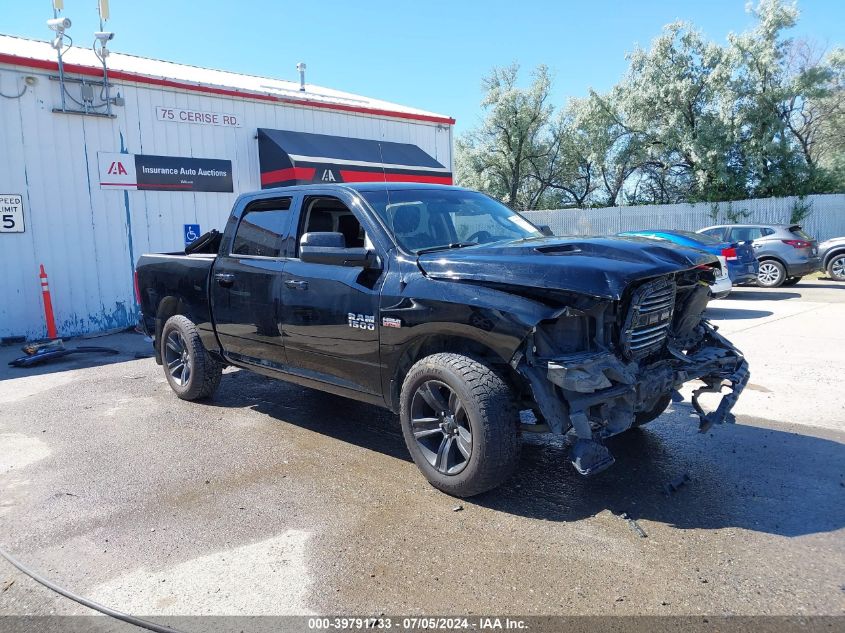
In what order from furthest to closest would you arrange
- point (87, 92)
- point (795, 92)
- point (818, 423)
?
point (795, 92), point (87, 92), point (818, 423)

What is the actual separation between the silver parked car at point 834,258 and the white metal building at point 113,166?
36.4 ft

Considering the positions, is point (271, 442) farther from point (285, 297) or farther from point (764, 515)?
point (764, 515)

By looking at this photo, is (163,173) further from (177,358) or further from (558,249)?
(558,249)

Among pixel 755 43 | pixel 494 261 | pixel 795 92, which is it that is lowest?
pixel 494 261

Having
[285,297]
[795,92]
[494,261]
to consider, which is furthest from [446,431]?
[795,92]

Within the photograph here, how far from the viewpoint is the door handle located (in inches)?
212

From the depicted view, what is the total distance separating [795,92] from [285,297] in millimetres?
27580

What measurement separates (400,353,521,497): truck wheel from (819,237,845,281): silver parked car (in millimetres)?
15964

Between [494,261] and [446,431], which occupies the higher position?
[494,261]

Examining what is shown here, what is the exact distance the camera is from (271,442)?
5.05 m

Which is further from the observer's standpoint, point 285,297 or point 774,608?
point 285,297

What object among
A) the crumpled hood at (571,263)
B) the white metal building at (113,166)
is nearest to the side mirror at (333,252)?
the crumpled hood at (571,263)

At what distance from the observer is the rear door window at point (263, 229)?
5129 mm

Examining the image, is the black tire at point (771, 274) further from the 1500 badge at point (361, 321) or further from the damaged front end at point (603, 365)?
the 1500 badge at point (361, 321)
